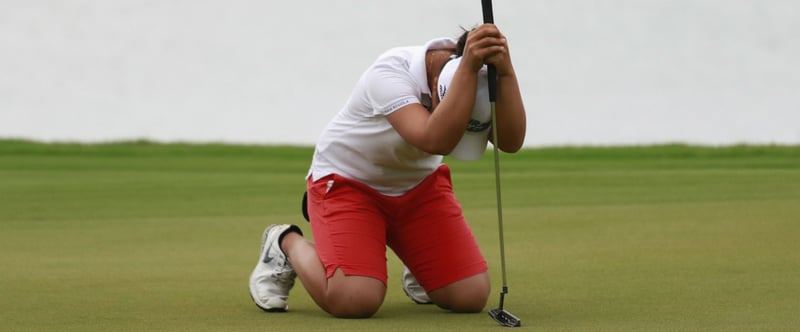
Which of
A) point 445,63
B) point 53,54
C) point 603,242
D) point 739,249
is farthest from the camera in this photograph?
point 53,54

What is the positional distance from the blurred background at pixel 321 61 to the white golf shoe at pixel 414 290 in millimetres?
11805

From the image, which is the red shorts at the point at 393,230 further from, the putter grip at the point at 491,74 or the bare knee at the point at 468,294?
the putter grip at the point at 491,74

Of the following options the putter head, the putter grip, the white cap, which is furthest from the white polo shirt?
the putter head

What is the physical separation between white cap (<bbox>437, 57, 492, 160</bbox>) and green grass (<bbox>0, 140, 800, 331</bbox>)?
499 millimetres

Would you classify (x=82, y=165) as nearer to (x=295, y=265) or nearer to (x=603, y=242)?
(x=603, y=242)

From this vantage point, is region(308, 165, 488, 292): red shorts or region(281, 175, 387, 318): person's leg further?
region(308, 165, 488, 292): red shorts

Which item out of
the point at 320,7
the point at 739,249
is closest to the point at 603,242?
the point at 739,249

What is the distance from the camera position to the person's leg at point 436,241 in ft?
14.4

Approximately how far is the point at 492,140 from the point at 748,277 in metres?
1.30

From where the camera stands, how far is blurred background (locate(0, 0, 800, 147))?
16.5m

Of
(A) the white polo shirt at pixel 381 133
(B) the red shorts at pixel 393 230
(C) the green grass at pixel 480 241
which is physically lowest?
(C) the green grass at pixel 480 241

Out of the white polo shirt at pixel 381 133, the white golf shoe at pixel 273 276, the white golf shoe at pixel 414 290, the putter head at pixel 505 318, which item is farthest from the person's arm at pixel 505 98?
the white golf shoe at pixel 273 276

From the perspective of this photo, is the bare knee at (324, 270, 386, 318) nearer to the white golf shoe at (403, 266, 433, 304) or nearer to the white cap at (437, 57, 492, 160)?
the white golf shoe at (403, 266, 433, 304)

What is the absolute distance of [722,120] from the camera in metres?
16.1
